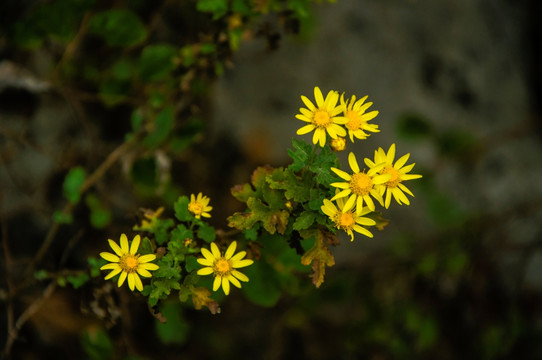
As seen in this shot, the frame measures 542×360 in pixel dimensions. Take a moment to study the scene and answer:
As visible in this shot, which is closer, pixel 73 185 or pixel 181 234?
pixel 181 234

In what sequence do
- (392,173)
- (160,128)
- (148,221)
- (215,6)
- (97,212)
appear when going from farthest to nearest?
(97,212)
(160,128)
(215,6)
(148,221)
(392,173)

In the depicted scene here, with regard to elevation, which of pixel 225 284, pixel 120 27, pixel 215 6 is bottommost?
pixel 225 284

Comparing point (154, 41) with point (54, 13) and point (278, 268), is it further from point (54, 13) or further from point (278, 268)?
point (278, 268)

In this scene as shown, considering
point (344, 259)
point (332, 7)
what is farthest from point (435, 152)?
point (332, 7)

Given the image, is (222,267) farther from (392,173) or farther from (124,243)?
(392,173)

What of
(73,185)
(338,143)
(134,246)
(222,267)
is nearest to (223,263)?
(222,267)

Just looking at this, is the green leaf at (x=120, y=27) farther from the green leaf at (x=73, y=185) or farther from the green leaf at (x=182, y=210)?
the green leaf at (x=182, y=210)

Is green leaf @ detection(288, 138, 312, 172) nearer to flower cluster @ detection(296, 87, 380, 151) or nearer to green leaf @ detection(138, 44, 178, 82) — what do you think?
flower cluster @ detection(296, 87, 380, 151)

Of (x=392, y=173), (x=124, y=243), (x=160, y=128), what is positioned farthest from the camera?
(x=160, y=128)
